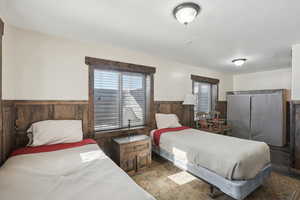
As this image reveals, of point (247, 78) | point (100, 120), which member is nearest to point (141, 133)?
point (100, 120)

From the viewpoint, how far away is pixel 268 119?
382 centimetres

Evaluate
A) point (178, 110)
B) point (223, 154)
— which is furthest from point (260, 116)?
point (223, 154)

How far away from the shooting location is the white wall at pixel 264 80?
4.09 meters

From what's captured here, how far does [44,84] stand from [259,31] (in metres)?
3.36

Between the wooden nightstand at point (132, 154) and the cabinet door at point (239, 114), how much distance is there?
3.42 metres

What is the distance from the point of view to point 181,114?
373cm

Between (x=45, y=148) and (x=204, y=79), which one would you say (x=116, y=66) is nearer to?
(x=45, y=148)

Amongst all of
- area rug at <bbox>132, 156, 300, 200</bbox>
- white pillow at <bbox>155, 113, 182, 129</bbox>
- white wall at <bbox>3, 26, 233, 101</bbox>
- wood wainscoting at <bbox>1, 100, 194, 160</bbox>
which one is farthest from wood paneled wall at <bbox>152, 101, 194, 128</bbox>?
white wall at <bbox>3, 26, 233, 101</bbox>

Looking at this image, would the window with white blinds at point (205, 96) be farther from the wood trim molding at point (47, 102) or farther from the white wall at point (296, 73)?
the wood trim molding at point (47, 102)

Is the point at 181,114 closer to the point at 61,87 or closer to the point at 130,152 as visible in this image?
the point at 130,152

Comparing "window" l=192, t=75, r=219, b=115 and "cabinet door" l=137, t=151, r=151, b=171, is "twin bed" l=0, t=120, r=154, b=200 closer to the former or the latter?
"cabinet door" l=137, t=151, r=151, b=171

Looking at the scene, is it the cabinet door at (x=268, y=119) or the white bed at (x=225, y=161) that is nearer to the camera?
the white bed at (x=225, y=161)

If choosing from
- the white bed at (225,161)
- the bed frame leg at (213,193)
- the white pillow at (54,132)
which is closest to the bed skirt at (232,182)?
the white bed at (225,161)

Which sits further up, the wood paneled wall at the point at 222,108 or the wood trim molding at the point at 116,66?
the wood trim molding at the point at 116,66
